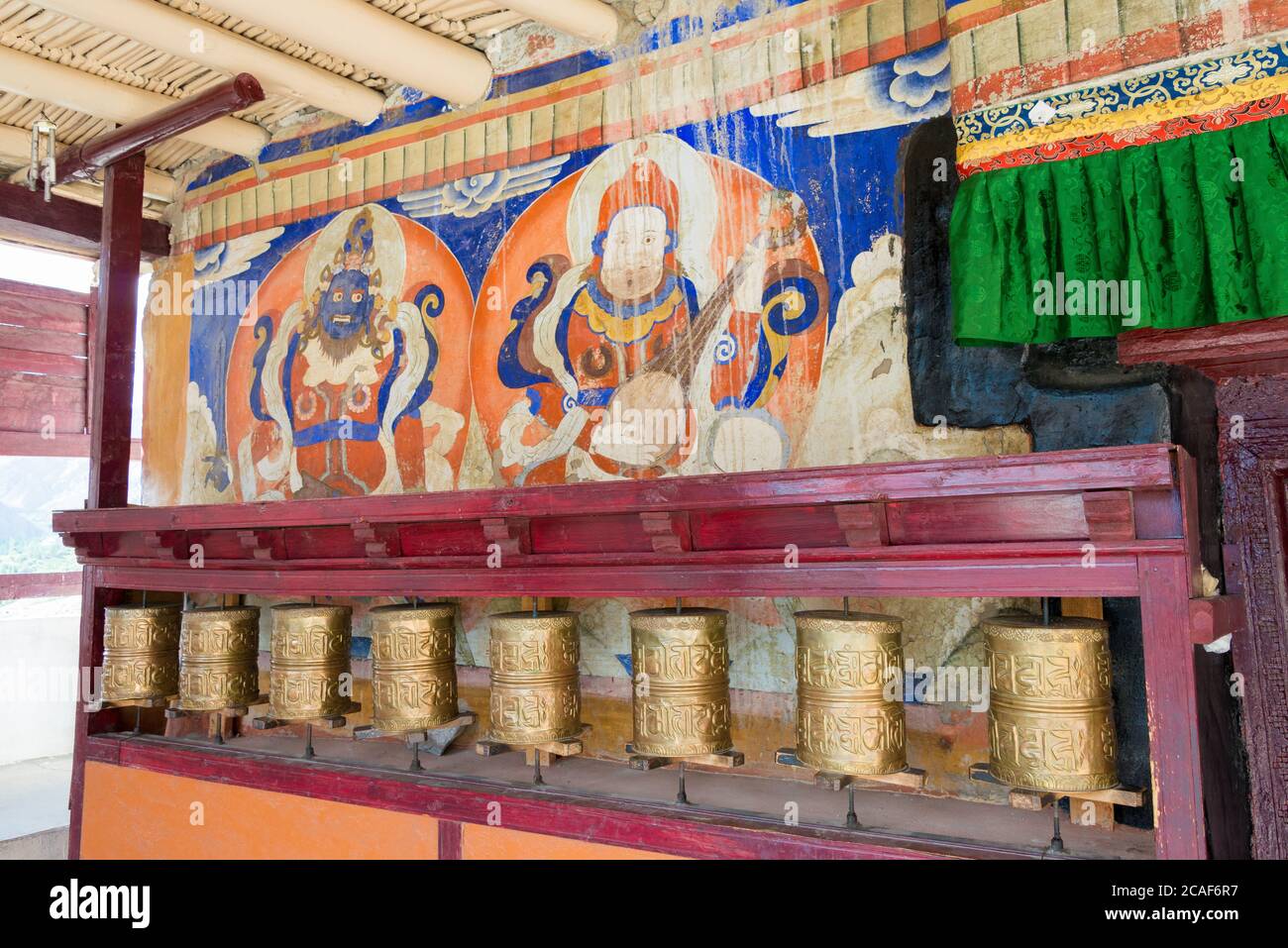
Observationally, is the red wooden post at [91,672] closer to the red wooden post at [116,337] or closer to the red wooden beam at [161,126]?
the red wooden post at [116,337]

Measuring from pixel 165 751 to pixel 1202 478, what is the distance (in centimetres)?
362

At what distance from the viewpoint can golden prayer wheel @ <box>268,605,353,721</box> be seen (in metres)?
3.32

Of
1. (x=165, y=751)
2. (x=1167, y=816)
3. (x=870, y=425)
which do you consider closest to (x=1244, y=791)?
(x=1167, y=816)

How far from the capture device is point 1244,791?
2.61 m

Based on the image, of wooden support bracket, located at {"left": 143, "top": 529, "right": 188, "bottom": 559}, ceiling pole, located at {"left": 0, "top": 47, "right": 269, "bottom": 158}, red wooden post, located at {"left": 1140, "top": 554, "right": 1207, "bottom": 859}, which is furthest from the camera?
ceiling pole, located at {"left": 0, "top": 47, "right": 269, "bottom": 158}

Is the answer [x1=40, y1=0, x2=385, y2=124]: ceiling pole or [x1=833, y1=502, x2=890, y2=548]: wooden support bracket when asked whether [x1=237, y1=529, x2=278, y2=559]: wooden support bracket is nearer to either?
[x1=40, y1=0, x2=385, y2=124]: ceiling pole

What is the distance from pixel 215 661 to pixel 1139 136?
135 inches

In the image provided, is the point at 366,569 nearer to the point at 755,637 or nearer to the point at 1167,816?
the point at 755,637

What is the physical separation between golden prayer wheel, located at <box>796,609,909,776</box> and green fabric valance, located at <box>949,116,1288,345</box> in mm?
891

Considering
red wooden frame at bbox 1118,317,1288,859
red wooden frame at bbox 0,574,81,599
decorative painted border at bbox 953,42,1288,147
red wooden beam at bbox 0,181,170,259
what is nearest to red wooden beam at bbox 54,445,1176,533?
red wooden frame at bbox 1118,317,1288,859

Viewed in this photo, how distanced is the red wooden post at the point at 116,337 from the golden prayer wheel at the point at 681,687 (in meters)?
2.75

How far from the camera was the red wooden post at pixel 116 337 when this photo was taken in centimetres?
418

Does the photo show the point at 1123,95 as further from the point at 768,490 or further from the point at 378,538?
the point at 378,538

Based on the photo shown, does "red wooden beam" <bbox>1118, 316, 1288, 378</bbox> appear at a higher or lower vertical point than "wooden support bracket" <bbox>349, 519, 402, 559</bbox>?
higher
